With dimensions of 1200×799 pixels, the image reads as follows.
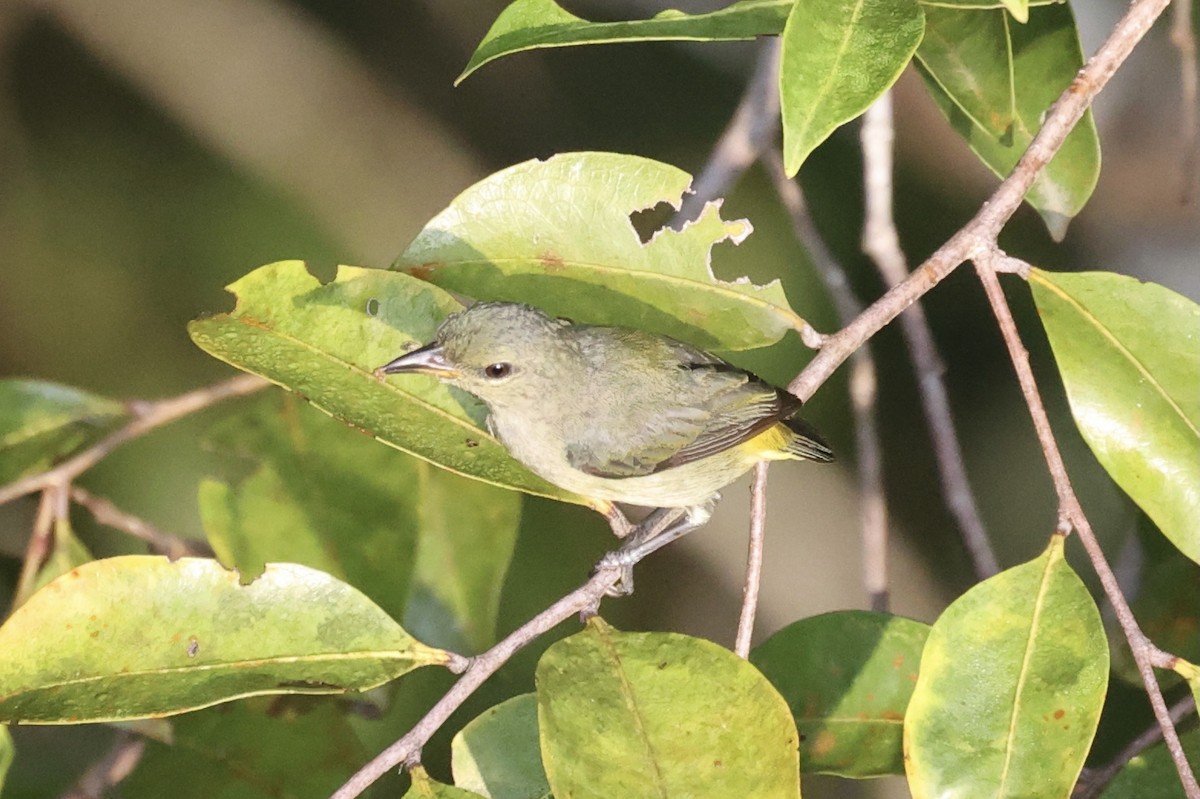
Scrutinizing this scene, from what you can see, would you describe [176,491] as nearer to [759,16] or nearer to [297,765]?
[297,765]

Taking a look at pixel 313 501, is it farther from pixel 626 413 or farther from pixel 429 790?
pixel 429 790

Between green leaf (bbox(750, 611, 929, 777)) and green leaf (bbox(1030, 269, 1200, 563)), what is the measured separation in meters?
0.47

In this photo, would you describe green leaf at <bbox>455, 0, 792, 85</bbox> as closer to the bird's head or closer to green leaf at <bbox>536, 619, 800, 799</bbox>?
the bird's head

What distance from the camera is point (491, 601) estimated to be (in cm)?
294

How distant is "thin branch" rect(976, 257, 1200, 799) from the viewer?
194 cm

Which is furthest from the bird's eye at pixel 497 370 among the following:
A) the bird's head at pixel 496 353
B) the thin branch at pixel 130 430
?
the thin branch at pixel 130 430

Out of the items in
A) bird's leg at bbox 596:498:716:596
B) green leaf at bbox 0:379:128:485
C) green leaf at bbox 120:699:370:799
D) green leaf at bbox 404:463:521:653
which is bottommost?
green leaf at bbox 120:699:370:799

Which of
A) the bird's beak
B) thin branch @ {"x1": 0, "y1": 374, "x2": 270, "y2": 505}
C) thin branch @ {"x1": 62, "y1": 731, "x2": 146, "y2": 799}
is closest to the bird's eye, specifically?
the bird's beak

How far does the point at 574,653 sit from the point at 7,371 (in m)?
3.80

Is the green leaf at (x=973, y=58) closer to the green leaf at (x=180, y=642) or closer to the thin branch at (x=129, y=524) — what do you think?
the green leaf at (x=180, y=642)

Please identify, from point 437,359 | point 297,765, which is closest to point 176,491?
point 297,765

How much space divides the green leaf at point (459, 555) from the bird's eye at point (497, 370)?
0.32m

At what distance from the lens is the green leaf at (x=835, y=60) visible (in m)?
1.93

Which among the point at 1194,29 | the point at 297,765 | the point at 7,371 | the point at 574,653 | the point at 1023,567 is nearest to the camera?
the point at 574,653
